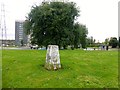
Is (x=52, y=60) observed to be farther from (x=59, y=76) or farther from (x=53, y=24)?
(x=53, y=24)

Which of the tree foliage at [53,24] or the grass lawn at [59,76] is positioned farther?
the tree foliage at [53,24]

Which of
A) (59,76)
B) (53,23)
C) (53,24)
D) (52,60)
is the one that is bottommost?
(59,76)

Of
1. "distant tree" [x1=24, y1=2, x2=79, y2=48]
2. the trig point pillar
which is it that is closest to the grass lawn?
the trig point pillar

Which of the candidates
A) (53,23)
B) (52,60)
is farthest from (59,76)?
(53,23)

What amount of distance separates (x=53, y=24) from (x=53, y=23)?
0.16 metres

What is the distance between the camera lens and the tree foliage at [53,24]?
35969 mm

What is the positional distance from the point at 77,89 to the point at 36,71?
9.79 ft

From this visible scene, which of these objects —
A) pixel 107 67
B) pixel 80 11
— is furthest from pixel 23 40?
pixel 107 67

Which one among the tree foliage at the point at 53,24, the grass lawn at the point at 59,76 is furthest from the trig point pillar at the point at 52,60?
the tree foliage at the point at 53,24

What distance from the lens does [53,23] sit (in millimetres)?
35375

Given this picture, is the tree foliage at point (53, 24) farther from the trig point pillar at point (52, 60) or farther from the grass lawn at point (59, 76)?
the trig point pillar at point (52, 60)

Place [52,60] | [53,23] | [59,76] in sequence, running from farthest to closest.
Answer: [53,23] → [52,60] → [59,76]

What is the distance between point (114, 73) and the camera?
41.7 ft

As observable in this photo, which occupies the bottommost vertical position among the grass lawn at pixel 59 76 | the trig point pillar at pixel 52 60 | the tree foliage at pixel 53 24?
the grass lawn at pixel 59 76
